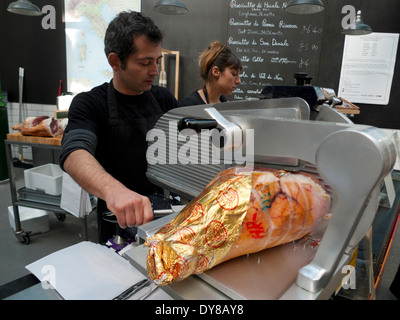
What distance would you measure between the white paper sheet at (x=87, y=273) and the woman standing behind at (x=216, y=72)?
1.51 m

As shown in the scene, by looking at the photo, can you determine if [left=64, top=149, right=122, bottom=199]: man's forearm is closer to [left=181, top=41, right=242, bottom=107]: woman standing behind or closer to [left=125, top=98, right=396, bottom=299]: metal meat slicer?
[left=125, top=98, right=396, bottom=299]: metal meat slicer

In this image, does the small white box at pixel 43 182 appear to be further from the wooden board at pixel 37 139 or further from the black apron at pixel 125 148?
the black apron at pixel 125 148

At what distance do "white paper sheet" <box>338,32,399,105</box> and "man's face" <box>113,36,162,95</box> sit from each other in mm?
2974

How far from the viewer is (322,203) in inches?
21.2

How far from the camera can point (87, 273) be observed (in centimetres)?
68

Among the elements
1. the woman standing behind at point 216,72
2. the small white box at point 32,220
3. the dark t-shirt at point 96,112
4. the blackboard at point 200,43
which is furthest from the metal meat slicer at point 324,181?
the blackboard at point 200,43

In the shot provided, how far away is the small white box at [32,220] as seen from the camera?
2.86m

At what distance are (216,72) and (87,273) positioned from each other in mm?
1813

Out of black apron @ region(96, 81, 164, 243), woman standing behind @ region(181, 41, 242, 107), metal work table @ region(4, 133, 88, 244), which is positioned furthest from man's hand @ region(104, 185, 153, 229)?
metal work table @ region(4, 133, 88, 244)

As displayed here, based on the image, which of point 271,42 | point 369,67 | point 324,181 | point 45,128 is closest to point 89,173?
point 324,181

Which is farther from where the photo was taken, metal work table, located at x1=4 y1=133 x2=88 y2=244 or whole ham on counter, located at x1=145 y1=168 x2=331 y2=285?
metal work table, located at x1=4 y1=133 x2=88 y2=244

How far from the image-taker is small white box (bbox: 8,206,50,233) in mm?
2855

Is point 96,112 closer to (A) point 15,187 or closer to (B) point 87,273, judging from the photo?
(B) point 87,273

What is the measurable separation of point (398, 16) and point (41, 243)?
465 centimetres
